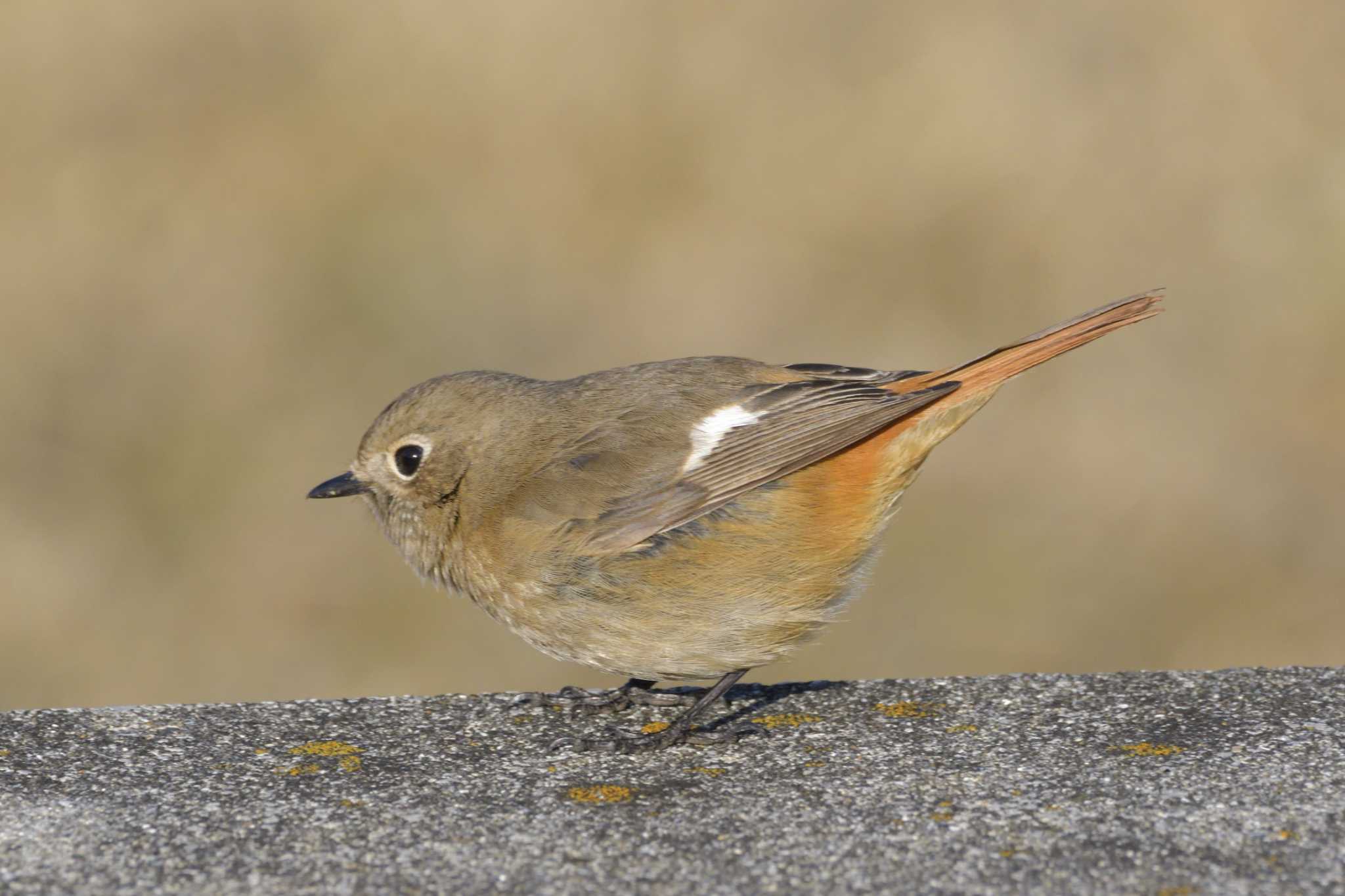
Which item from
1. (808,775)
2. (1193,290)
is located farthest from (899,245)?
(808,775)

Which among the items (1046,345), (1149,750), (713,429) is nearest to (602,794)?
(1149,750)

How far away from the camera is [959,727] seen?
12.1ft

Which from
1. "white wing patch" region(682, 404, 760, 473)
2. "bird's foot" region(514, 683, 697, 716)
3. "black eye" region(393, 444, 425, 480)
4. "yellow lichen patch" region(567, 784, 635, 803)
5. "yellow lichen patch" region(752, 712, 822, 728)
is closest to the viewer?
"yellow lichen patch" region(567, 784, 635, 803)

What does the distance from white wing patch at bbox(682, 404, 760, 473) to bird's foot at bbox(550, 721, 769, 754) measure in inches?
33.6

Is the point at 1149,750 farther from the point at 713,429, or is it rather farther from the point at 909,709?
the point at 713,429

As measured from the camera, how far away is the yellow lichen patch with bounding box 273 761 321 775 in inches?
135

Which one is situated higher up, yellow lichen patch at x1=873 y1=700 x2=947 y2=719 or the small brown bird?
the small brown bird

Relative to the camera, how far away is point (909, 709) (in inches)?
152

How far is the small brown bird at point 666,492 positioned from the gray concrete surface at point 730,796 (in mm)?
293

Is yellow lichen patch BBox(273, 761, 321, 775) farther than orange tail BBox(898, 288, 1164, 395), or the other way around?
orange tail BBox(898, 288, 1164, 395)

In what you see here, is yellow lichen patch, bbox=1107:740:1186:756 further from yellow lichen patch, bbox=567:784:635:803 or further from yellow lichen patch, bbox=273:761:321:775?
yellow lichen patch, bbox=273:761:321:775

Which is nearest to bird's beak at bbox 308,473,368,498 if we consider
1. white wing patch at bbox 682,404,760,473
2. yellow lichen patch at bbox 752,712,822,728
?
white wing patch at bbox 682,404,760,473

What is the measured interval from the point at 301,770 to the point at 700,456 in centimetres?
152

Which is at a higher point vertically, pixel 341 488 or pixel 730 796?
pixel 341 488
